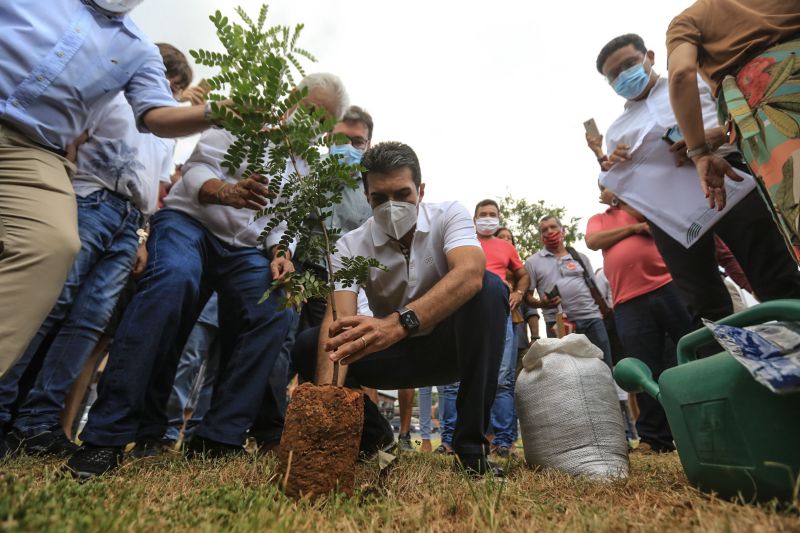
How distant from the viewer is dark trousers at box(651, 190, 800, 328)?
2.00m

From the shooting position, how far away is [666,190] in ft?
8.24

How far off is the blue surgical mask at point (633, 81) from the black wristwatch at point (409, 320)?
7.81 feet

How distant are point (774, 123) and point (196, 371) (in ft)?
13.2

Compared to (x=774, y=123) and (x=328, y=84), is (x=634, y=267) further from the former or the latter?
(x=328, y=84)

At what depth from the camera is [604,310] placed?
Result: 16.7 feet

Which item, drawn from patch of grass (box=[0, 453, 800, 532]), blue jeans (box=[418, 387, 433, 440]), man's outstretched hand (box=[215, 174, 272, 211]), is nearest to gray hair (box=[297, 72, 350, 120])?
man's outstretched hand (box=[215, 174, 272, 211])

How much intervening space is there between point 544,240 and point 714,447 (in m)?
4.59

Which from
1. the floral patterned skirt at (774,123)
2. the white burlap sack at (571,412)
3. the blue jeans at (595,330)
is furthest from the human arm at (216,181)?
the blue jeans at (595,330)

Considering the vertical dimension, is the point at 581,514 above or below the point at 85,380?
below

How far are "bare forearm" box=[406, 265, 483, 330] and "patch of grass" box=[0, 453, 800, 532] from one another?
595 millimetres

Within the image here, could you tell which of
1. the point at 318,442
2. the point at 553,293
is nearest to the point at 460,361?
the point at 318,442

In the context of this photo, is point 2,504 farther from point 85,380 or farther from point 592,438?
point 85,380

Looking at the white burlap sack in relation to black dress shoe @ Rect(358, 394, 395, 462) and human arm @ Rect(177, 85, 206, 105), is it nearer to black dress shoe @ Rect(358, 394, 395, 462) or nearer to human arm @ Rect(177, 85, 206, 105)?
black dress shoe @ Rect(358, 394, 395, 462)

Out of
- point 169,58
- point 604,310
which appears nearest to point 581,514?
point 169,58
